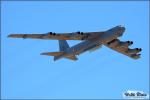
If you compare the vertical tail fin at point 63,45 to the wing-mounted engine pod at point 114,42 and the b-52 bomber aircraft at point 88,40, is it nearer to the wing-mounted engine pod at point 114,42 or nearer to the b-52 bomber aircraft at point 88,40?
the b-52 bomber aircraft at point 88,40

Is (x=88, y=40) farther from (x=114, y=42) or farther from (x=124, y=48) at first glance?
(x=124, y=48)

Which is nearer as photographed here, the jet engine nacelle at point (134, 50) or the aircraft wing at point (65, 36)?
the aircraft wing at point (65, 36)

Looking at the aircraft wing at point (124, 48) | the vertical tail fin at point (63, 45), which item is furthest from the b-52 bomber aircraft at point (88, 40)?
the vertical tail fin at point (63, 45)

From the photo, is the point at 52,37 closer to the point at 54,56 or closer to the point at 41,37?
the point at 41,37

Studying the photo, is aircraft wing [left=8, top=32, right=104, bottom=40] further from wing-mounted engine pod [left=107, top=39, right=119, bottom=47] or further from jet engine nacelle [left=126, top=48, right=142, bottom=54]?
jet engine nacelle [left=126, top=48, right=142, bottom=54]

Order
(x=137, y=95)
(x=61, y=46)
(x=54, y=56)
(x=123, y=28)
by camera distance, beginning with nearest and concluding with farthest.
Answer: (x=137, y=95)
(x=123, y=28)
(x=54, y=56)
(x=61, y=46)

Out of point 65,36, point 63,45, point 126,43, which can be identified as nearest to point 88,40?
point 65,36

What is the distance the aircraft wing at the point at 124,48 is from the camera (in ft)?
223

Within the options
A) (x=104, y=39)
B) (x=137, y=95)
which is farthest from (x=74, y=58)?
(x=137, y=95)

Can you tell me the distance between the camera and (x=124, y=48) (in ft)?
237

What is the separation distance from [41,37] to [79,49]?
5835mm

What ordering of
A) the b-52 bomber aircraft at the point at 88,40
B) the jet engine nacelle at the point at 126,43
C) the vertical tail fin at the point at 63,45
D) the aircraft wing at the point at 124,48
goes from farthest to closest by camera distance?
the vertical tail fin at the point at 63,45 → the aircraft wing at the point at 124,48 → the jet engine nacelle at the point at 126,43 → the b-52 bomber aircraft at the point at 88,40

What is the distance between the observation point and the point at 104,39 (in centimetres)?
6475

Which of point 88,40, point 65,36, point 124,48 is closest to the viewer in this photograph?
point 65,36
